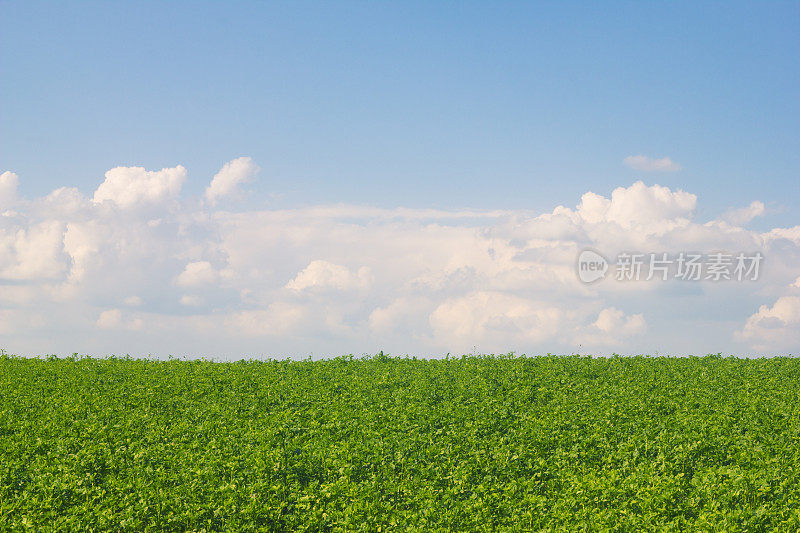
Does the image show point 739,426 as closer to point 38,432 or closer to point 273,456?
point 273,456

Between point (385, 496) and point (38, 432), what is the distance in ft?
27.0

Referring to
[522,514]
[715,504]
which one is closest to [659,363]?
[715,504]

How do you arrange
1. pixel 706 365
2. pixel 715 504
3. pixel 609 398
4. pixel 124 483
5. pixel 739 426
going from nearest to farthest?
pixel 715 504 → pixel 124 483 → pixel 739 426 → pixel 609 398 → pixel 706 365

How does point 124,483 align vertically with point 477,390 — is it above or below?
below

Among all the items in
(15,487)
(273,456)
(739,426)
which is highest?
(739,426)

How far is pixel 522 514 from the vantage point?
10.5m

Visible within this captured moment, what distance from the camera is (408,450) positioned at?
40.9ft

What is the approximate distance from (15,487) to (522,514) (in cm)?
924

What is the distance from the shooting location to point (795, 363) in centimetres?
1950

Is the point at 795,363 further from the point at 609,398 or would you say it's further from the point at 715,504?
the point at 715,504

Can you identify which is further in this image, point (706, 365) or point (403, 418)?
point (706, 365)

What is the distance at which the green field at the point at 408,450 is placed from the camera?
1066 centimetres

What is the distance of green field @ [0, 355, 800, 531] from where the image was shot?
10.7 meters

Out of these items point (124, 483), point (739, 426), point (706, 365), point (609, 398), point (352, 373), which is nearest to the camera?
point (124, 483)
